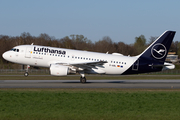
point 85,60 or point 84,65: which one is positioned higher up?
point 85,60

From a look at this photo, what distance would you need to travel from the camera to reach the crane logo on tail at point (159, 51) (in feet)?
119

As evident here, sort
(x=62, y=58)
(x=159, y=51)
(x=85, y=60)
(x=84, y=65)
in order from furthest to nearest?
(x=159, y=51)
(x=85, y=60)
(x=62, y=58)
(x=84, y=65)

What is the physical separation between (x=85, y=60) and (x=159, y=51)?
10916 mm

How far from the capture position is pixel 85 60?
34.9 metres

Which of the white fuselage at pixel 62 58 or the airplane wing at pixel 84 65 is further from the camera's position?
the white fuselage at pixel 62 58

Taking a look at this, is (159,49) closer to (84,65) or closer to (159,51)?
(159,51)

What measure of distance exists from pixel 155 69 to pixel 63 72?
43.8ft
